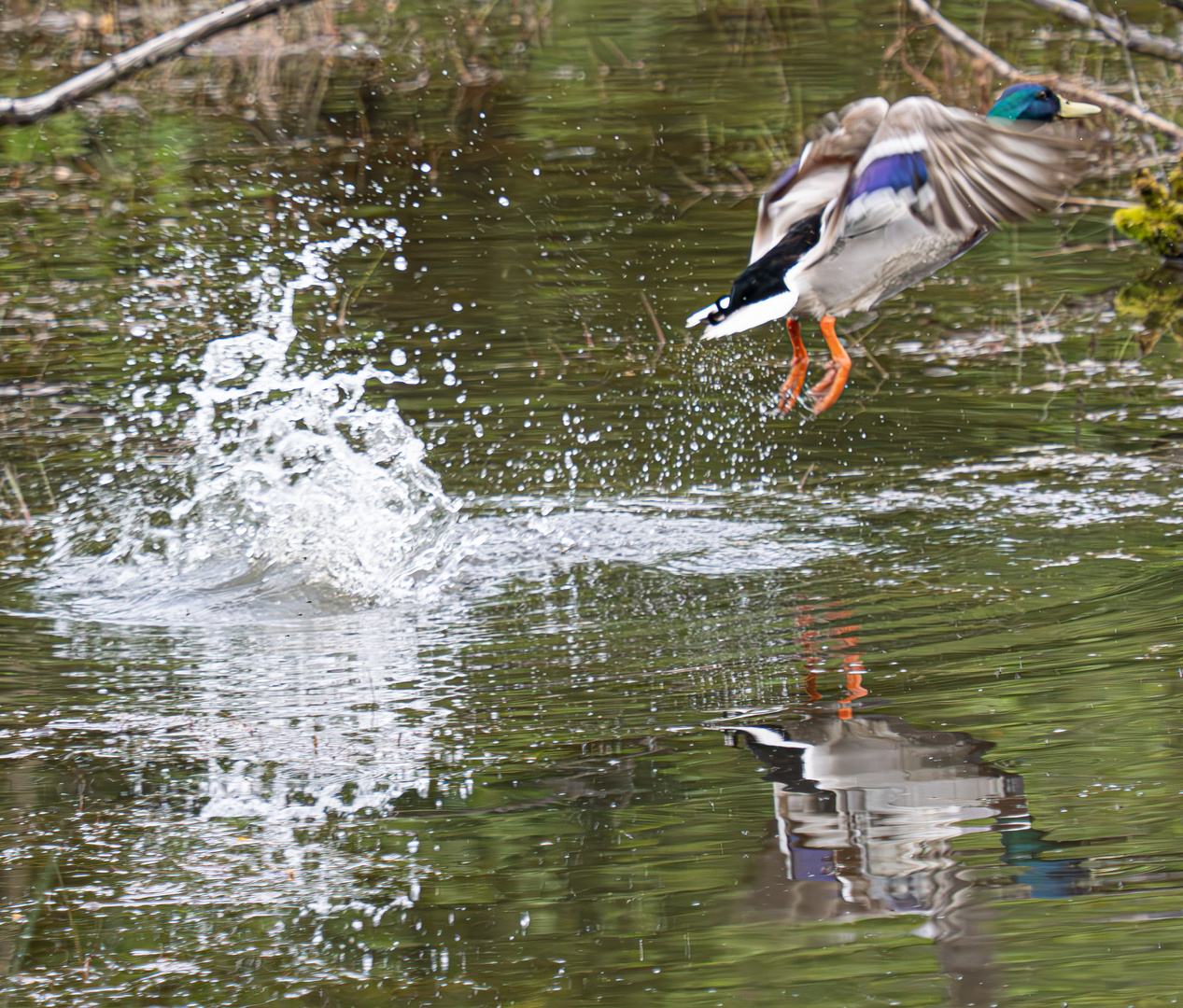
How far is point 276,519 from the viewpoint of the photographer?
196 inches

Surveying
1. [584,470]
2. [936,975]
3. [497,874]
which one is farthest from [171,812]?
[584,470]

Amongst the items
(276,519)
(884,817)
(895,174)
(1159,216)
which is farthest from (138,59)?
(1159,216)

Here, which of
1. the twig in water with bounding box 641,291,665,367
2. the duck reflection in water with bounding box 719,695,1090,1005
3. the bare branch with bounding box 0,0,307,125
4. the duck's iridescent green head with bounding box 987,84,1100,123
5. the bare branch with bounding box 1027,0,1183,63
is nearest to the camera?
the duck reflection in water with bounding box 719,695,1090,1005

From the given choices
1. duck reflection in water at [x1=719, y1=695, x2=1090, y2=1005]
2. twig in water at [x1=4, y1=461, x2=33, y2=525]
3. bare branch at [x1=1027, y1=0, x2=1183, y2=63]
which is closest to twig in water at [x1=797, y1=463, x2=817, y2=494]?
bare branch at [x1=1027, y1=0, x2=1183, y2=63]

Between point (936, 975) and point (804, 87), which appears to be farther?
point (804, 87)

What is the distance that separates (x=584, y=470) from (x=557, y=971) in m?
3.02

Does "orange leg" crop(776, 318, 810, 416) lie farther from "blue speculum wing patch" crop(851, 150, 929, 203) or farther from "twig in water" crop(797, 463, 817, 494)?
"blue speculum wing patch" crop(851, 150, 929, 203)

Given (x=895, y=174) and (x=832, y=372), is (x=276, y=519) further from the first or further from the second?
(x=895, y=174)

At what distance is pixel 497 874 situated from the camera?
9.14 ft

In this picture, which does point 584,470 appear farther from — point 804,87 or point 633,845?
point 804,87

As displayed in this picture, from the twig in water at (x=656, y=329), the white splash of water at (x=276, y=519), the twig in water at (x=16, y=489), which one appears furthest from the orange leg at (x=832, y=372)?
the twig in water at (x=16, y=489)

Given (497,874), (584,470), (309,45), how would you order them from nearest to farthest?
(497,874), (584,470), (309,45)

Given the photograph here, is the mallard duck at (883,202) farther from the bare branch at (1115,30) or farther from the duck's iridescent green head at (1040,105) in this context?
the bare branch at (1115,30)

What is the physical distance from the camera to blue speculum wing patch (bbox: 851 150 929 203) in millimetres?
4512
